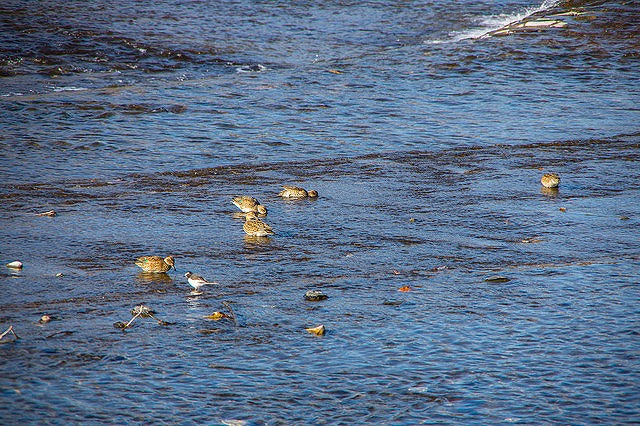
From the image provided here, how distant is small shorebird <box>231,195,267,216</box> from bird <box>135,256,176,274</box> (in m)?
1.61

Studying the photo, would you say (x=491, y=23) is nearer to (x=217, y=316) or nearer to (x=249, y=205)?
(x=249, y=205)

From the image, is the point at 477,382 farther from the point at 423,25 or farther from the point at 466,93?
the point at 423,25

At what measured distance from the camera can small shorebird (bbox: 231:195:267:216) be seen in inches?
303

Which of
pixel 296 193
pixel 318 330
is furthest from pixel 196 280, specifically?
pixel 296 193

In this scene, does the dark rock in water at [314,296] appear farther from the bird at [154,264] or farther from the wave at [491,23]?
the wave at [491,23]

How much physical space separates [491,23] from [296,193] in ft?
46.7

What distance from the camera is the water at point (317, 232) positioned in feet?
15.3

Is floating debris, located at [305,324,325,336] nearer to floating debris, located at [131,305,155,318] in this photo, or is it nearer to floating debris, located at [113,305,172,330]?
floating debris, located at [113,305,172,330]

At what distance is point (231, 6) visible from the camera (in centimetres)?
2055

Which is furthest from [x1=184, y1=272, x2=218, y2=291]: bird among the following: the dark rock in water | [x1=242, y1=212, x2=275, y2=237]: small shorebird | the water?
[x1=242, y1=212, x2=275, y2=237]: small shorebird

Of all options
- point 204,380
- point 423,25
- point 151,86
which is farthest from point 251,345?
point 423,25

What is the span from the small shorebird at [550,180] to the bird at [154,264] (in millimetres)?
4546

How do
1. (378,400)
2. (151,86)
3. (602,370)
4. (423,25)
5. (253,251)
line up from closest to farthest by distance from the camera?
(378,400) → (602,370) → (253,251) → (151,86) → (423,25)

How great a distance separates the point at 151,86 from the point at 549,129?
6357 mm
